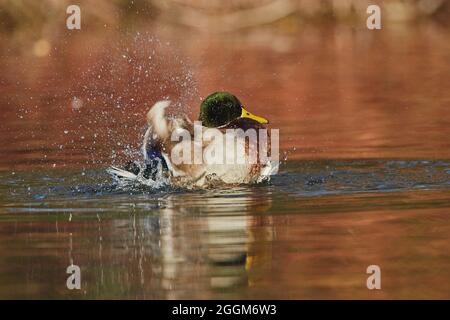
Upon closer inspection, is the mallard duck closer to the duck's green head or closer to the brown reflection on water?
the duck's green head

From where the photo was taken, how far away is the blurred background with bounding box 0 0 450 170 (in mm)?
10711

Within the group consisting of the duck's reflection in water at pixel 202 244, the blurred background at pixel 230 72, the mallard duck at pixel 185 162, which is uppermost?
the blurred background at pixel 230 72

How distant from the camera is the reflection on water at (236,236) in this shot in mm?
5453

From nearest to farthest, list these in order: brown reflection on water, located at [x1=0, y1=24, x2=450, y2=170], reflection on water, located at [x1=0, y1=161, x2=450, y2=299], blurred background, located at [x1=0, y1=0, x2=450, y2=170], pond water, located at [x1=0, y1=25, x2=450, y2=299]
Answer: reflection on water, located at [x1=0, y1=161, x2=450, y2=299] < pond water, located at [x1=0, y1=25, x2=450, y2=299] < brown reflection on water, located at [x1=0, y1=24, x2=450, y2=170] < blurred background, located at [x1=0, y1=0, x2=450, y2=170]

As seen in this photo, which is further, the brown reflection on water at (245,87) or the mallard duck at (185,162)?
the brown reflection on water at (245,87)

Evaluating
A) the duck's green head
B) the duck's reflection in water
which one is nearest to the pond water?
the duck's reflection in water

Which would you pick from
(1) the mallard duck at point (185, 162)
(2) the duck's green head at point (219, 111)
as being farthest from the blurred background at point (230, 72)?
(1) the mallard duck at point (185, 162)

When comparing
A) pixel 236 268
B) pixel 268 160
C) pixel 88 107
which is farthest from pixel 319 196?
pixel 88 107

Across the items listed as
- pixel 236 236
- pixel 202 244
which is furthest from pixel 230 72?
pixel 202 244

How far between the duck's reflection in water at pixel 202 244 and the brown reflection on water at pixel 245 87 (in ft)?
7.41

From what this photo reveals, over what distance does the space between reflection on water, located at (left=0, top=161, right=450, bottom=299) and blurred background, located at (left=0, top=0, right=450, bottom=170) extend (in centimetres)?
125

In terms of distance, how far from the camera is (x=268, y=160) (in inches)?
332

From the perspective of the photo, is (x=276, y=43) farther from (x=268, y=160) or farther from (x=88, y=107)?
(x=268, y=160)

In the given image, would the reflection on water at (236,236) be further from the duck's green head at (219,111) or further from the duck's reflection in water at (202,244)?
the duck's green head at (219,111)
